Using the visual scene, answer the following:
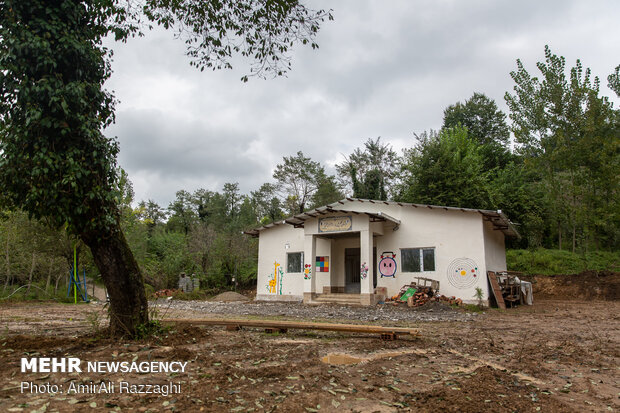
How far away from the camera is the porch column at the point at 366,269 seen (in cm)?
1514

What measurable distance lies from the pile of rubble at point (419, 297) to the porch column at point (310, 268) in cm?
331

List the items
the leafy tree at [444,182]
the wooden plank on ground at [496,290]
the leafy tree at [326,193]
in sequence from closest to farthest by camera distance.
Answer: the wooden plank on ground at [496,290]
the leafy tree at [444,182]
the leafy tree at [326,193]

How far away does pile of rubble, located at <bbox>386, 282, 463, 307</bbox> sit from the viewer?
14238 millimetres

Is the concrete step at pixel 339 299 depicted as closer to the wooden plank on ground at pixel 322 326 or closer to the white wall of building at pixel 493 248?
the white wall of building at pixel 493 248

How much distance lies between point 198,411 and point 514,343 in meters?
5.69

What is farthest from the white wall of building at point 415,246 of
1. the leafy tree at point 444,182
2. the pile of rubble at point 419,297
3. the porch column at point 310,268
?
the leafy tree at point 444,182

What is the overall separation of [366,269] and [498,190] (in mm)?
14692

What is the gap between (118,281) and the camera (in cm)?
586

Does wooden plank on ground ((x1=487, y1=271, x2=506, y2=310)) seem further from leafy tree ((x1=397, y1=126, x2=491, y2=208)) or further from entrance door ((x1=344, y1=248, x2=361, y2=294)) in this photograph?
leafy tree ((x1=397, y1=126, x2=491, y2=208))

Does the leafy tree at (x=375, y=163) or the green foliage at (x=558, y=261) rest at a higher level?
the leafy tree at (x=375, y=163)

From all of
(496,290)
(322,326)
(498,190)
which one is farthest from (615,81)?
(322,326)

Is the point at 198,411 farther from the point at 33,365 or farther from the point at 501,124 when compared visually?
the point at 501,124

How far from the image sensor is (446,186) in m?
23.6

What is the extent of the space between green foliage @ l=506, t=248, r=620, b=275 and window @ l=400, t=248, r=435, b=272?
30.8 feet
